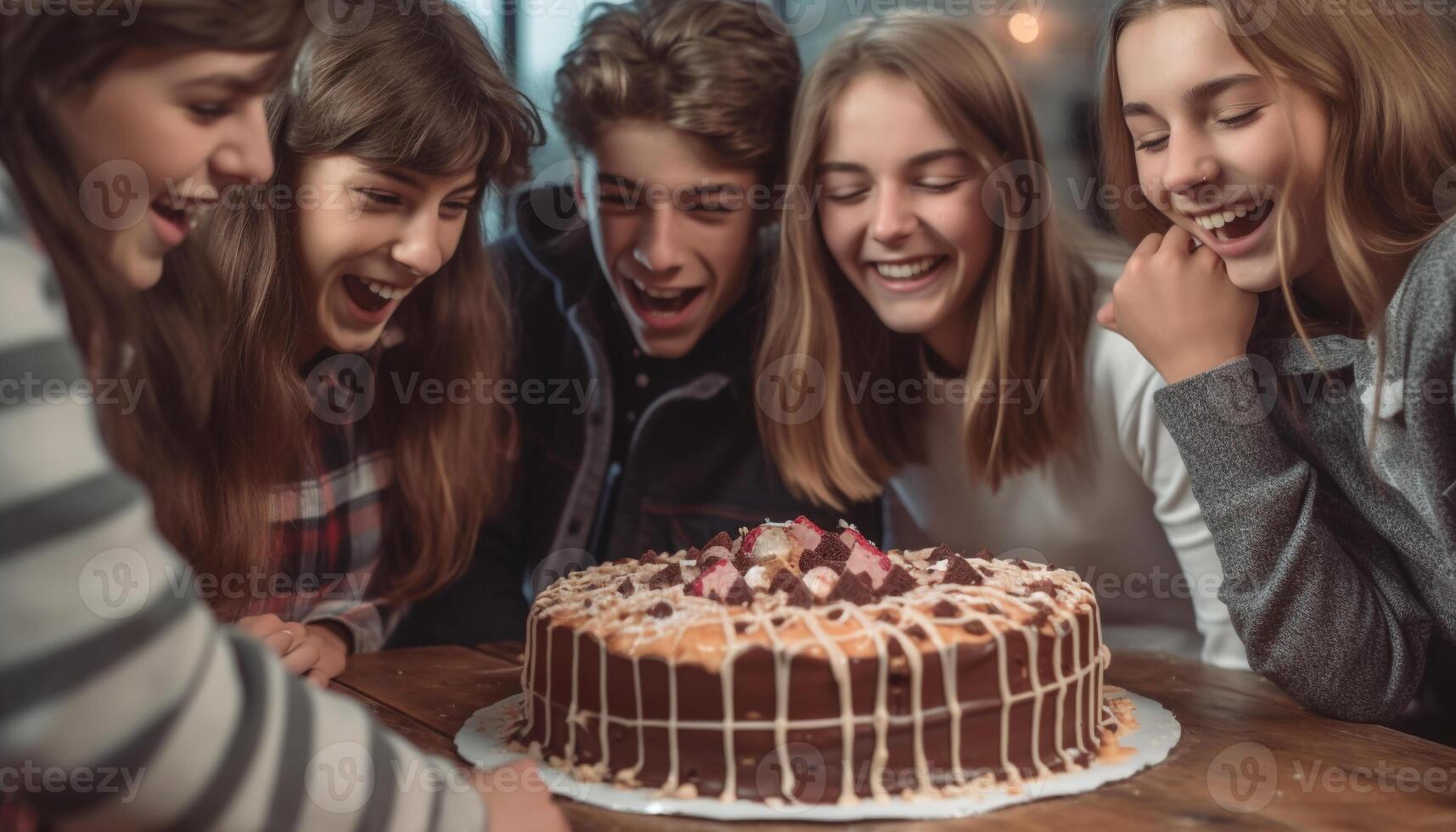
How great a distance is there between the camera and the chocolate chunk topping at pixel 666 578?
1.70 meters

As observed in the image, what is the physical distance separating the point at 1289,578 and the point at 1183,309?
428 mm

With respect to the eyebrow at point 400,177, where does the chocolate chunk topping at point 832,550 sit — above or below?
below

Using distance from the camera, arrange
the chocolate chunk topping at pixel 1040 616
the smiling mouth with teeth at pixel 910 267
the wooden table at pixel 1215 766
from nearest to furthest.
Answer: the wooden table at pixel 1215 766 < the chocolate chunk topping at pixel 1040 616 < the smiling mouth with teeth at pixel 910 267

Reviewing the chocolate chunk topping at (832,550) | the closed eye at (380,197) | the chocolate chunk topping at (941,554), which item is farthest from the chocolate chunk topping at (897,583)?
the closed eye at (380,197)

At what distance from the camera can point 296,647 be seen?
Answer: 1.91m

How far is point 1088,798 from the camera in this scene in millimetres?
1425

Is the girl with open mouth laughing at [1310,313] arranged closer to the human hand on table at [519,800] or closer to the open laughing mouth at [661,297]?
the open laughing mouth at [661,297]

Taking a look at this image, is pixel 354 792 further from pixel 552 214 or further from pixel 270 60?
pixel 552 214

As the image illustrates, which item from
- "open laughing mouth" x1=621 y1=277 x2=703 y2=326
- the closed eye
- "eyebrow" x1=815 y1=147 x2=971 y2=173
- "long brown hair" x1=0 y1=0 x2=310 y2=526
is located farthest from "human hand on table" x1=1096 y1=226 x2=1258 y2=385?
"long brown hair" x1=0 y1=0 x2=310 y2=526

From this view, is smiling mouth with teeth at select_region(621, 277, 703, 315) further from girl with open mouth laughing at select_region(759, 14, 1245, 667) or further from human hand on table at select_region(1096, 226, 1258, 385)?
human hand on table at select_region(1096, 226, 1258, 385)

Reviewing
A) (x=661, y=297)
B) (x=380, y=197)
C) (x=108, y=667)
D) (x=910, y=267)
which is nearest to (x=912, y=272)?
(x=910, y=267)

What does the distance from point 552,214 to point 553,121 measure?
24cm

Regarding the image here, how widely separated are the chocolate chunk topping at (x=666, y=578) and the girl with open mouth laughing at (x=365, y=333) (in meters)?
0.59

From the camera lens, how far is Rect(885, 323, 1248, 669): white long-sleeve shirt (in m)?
2.19
